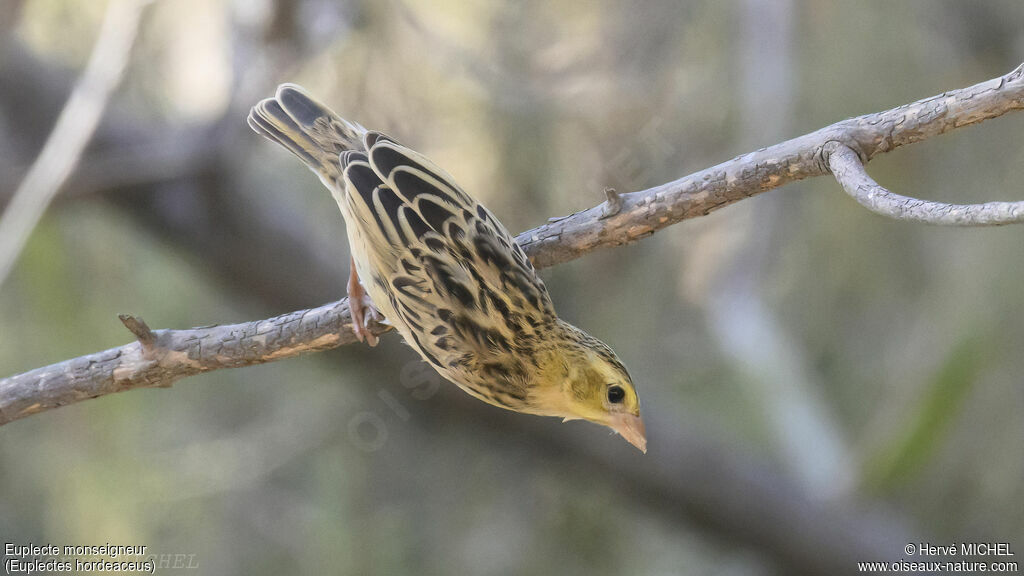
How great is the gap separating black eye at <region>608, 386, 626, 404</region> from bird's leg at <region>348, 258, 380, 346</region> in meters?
0.78

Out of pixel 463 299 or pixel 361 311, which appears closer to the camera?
pixel 463 299

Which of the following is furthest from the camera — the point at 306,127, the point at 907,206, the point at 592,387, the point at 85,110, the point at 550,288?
the point at 550,288

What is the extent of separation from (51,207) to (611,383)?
3.99m

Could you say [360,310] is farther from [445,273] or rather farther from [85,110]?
[85,110]

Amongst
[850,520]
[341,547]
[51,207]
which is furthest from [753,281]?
[51,207]

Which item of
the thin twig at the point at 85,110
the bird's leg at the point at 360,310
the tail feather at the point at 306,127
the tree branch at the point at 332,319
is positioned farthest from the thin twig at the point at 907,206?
the thin twig at the point at 85,110

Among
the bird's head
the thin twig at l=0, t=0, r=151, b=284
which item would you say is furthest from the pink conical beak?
the thin twig at l=0, t=0, r=151, b=284

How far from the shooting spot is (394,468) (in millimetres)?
6625

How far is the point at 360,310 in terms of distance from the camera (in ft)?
10.2

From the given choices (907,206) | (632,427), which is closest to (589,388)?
(632,427)

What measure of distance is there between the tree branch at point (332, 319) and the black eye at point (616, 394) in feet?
1.48

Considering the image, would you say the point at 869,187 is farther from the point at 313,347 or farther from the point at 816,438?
the point at 816,438

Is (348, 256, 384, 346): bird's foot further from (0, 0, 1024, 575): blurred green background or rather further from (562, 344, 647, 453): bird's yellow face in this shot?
(0, 0, 1024, 575): blurred green background

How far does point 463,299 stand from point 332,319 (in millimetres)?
430
